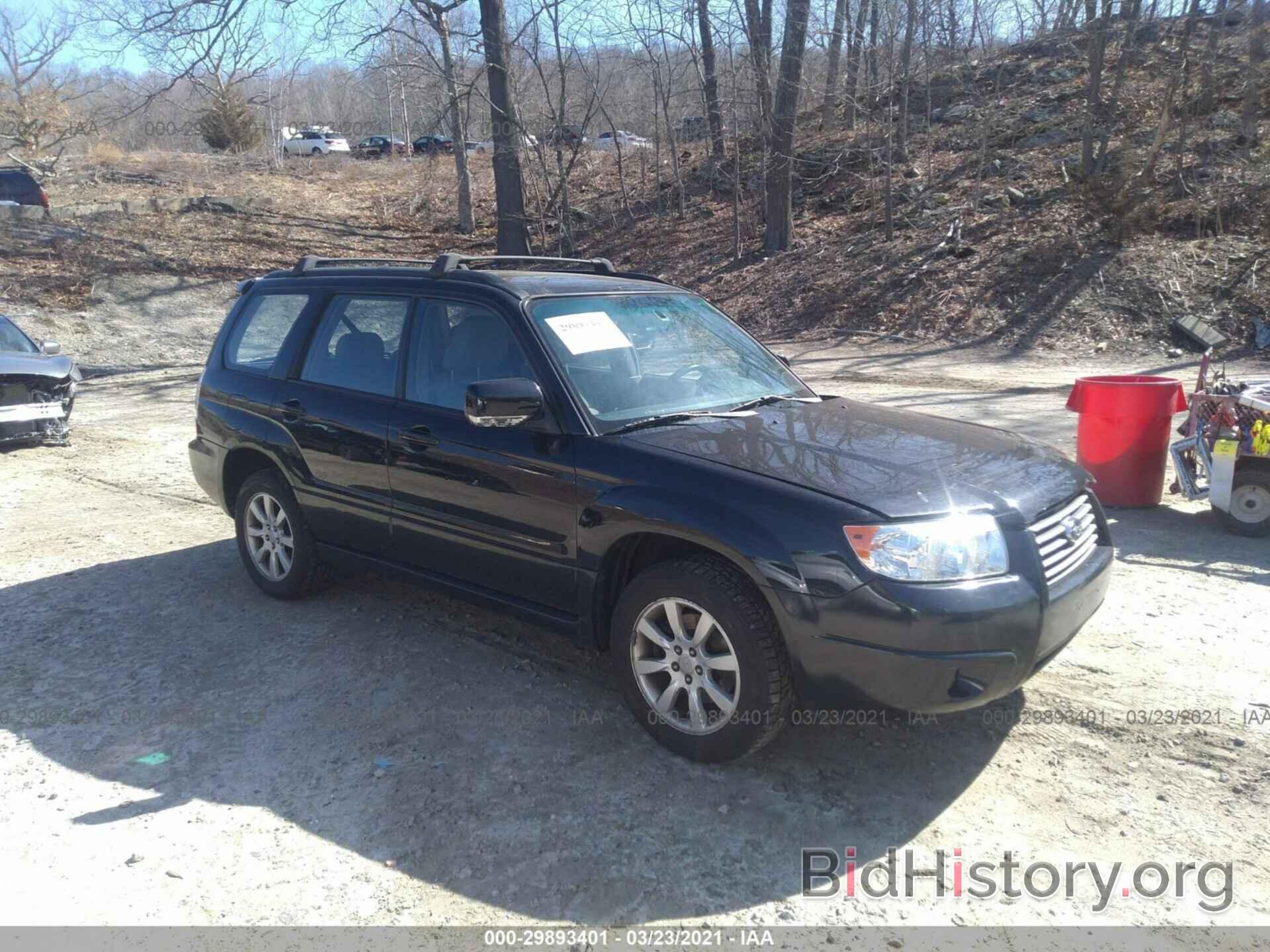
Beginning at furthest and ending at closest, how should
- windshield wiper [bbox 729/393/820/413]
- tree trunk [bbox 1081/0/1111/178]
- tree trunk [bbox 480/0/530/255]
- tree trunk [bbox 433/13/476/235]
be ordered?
1. tree trunk [bbox 1081/0/1111/178]
2. tree trunk [bbox 433/13/476/235]
3. tree trunk [bbox 480/0/530/255]
4. windshield wiper [bbox 729/393/820/413]

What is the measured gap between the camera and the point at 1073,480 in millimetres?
3896

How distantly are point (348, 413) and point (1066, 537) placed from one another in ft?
10.7

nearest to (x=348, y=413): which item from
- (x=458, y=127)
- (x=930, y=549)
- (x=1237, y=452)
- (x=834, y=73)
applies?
(x=930, y=549)

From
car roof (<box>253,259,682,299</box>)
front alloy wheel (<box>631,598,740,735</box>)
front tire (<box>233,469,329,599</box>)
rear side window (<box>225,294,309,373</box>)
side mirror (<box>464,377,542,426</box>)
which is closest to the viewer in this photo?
front alloy wheel (<box>631,598,740,735</box>)

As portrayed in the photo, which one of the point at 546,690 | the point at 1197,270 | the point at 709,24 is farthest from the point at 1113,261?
the point at 546,690

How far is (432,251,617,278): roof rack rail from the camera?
15.1ft

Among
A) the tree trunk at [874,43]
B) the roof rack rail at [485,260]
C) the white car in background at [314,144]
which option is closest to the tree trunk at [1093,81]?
the tree trunk at [874,43]

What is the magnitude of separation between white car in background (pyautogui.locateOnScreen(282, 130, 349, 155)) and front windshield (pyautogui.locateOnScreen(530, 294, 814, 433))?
151ft

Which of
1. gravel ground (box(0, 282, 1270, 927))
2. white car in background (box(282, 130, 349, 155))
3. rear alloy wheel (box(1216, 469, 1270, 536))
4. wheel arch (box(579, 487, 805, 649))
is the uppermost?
white car in background (box(282, 130, 349, 155))

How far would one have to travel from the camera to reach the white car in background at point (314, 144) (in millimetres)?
47406

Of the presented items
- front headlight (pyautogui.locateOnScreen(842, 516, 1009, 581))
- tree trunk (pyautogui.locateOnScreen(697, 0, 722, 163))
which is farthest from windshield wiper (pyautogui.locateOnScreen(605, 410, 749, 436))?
tree trunk (pyautogui.locateOnScreen(697, 0, 722, 163))

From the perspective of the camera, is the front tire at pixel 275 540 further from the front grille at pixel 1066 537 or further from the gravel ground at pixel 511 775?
the front grille at pixel 1066 537

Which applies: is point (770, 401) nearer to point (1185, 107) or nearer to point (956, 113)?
point (1185, 107)

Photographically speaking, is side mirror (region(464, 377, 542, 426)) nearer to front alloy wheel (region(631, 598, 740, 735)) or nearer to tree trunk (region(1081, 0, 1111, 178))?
front alloy wheel (region(631, 598, 740, 735))
